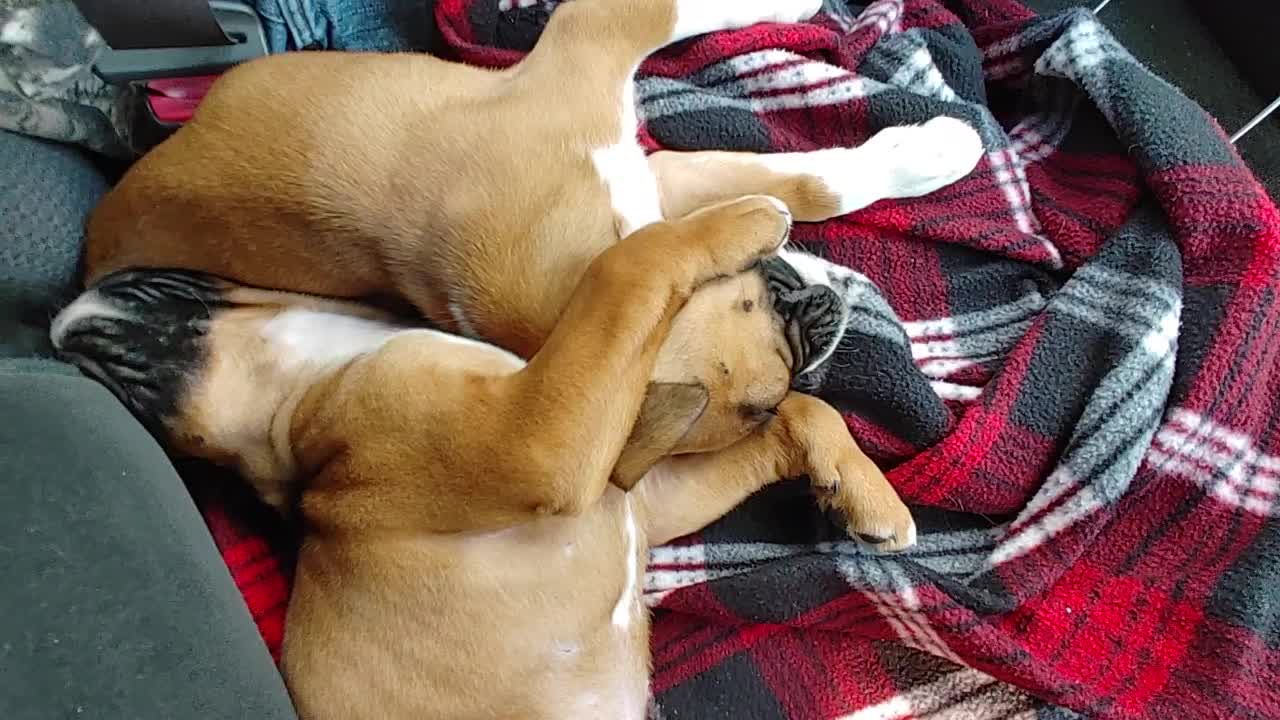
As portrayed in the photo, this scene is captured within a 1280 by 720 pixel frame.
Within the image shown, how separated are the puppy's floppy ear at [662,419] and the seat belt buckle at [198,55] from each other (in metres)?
0.95

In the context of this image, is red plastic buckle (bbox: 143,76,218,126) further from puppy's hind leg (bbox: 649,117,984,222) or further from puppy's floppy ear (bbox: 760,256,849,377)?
puppy's floppy ear (bbox: 760,256,849,377)

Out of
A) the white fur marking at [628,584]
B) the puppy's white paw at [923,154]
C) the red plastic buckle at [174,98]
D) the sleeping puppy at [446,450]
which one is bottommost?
the white fur marking at [628,584]

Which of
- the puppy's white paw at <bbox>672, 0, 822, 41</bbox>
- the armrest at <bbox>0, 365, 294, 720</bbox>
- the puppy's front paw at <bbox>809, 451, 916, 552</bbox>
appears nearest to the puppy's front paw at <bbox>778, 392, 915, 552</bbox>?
the puppy's front paw at <bbox>809, 451, 916, 552</bbox>

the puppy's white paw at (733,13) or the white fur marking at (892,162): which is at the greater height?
the puppy's white paw at (733,13)

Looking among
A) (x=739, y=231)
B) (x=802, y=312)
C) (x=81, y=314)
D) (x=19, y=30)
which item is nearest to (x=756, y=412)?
(x=802, y=312)

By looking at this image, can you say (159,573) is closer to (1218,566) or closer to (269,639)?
(269,639)

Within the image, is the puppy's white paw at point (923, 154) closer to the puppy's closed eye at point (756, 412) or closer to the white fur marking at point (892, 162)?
the white fur marking at point (892, 162)

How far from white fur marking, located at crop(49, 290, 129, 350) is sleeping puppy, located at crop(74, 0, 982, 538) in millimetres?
83

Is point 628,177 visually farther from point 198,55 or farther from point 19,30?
point 19,30

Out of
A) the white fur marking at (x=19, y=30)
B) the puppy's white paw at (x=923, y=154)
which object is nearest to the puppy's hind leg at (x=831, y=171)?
the puppy's white paw at (x=923, y=154)

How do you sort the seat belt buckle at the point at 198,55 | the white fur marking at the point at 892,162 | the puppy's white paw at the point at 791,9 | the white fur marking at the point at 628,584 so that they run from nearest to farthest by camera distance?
the white fur marking at the point at 628,584
the seat belt buckle at the point at 198,55
the white fur marking at the point at 892,162
the puppy's white paw at the point at 791,9

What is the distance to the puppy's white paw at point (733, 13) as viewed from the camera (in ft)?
6.06

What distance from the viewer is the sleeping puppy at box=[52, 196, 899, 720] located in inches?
52.9

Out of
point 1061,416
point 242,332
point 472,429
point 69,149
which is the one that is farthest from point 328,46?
point 1061,416
